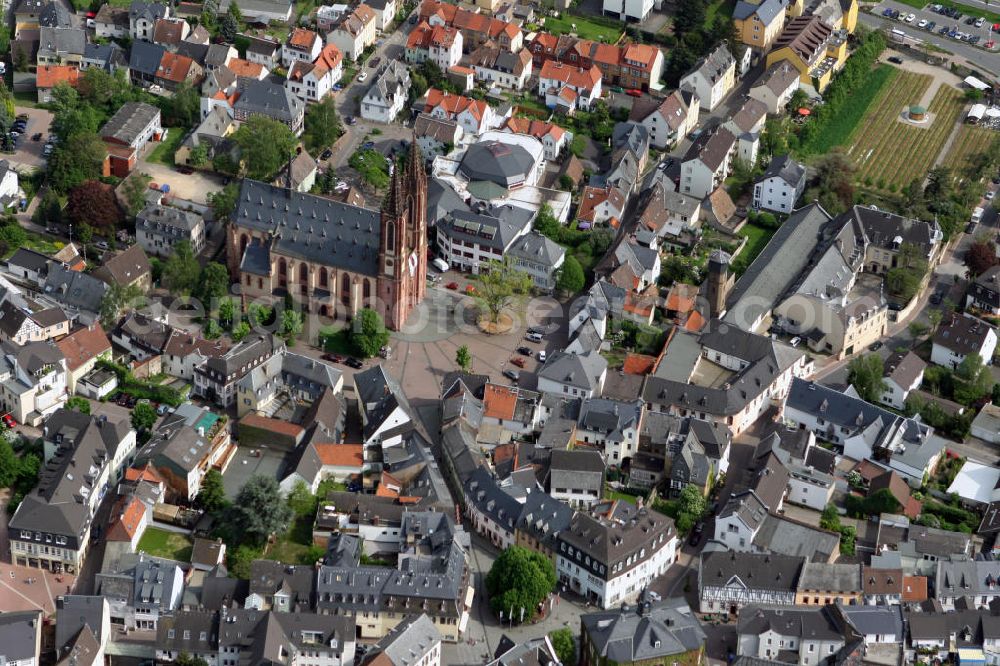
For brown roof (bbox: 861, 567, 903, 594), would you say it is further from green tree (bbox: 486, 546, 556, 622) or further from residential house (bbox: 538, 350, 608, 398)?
residential house (bbox: 538, 350, 608, 398)

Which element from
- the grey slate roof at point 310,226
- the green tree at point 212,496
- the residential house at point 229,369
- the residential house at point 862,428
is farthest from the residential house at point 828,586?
the grey slate roof at point 310,226

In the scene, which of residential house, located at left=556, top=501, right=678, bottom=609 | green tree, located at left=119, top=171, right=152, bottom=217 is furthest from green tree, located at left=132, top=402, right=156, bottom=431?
residential house, located at left=556, top=501, right=678, bottom=609

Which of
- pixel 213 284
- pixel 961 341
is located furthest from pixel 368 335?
pixel 961 341

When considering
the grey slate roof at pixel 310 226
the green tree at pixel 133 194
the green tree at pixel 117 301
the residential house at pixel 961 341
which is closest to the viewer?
the green tree at pixel 117 301

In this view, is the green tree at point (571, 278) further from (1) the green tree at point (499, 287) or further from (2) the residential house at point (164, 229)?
(2) the residential house at point (164, 229)

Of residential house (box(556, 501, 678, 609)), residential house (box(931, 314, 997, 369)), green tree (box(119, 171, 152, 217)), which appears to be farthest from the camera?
→ green tree (box(119, 171, 152, 217))

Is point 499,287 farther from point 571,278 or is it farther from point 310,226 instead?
point 310,226

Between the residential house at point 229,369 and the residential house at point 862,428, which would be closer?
the residential house at point 862,428
